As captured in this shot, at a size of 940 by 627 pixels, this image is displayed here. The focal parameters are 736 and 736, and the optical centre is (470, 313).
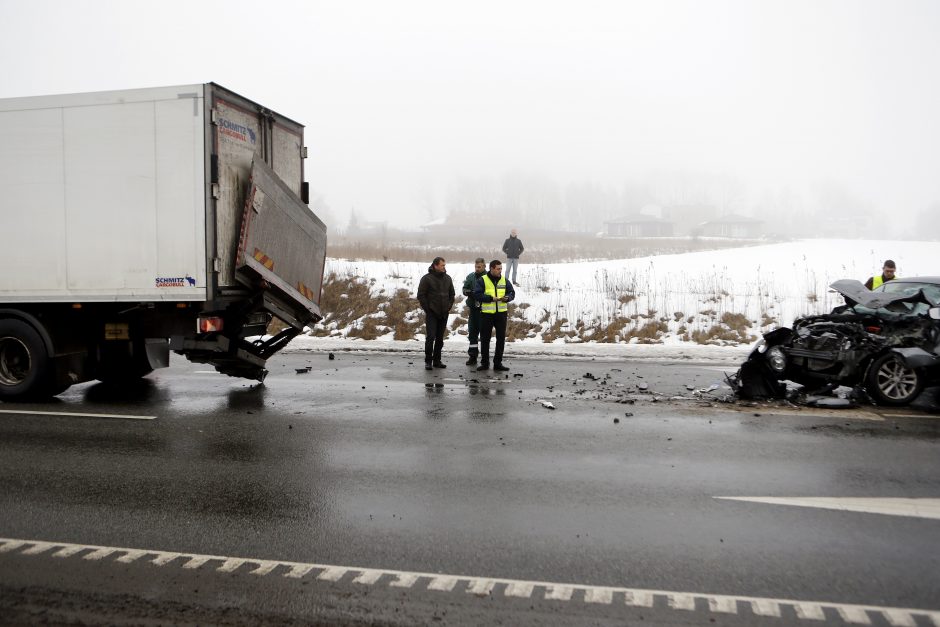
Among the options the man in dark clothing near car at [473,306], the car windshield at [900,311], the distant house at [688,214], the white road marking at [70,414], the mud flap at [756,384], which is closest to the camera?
the white road marking at [70,414]

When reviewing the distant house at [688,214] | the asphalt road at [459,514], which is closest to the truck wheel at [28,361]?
the asphalt road at [459,514]

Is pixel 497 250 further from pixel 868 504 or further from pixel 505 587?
pixel 505 587

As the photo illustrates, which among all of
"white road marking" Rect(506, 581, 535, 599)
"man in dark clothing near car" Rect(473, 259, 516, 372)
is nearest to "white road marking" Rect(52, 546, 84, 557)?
"white road marking" Rect(506, 581, 535, 599)

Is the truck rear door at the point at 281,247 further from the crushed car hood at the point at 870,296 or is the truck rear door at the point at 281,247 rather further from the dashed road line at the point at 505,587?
the crushed car hood at the point at 870,296

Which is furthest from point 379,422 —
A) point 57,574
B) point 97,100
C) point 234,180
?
point 97,100

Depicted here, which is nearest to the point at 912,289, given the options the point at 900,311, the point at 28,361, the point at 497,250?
the point at 900,311

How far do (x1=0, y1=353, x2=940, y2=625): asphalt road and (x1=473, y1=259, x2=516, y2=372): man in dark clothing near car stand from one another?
3293mm

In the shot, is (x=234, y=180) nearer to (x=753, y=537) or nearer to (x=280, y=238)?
(x=280, y=238)

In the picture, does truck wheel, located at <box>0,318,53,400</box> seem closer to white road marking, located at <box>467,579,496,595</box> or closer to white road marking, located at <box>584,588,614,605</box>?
white road marking, located at <box>467,579,496,595</box>

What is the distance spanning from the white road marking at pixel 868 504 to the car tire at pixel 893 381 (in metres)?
4.21

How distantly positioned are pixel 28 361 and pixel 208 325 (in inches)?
105

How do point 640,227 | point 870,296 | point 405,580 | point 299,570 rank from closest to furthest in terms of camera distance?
1. point 405,580
2. point 299,570
3. point 870,296
4. point 640,227

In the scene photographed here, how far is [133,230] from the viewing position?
9.09 m

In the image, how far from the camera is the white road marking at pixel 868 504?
5.35 metres
